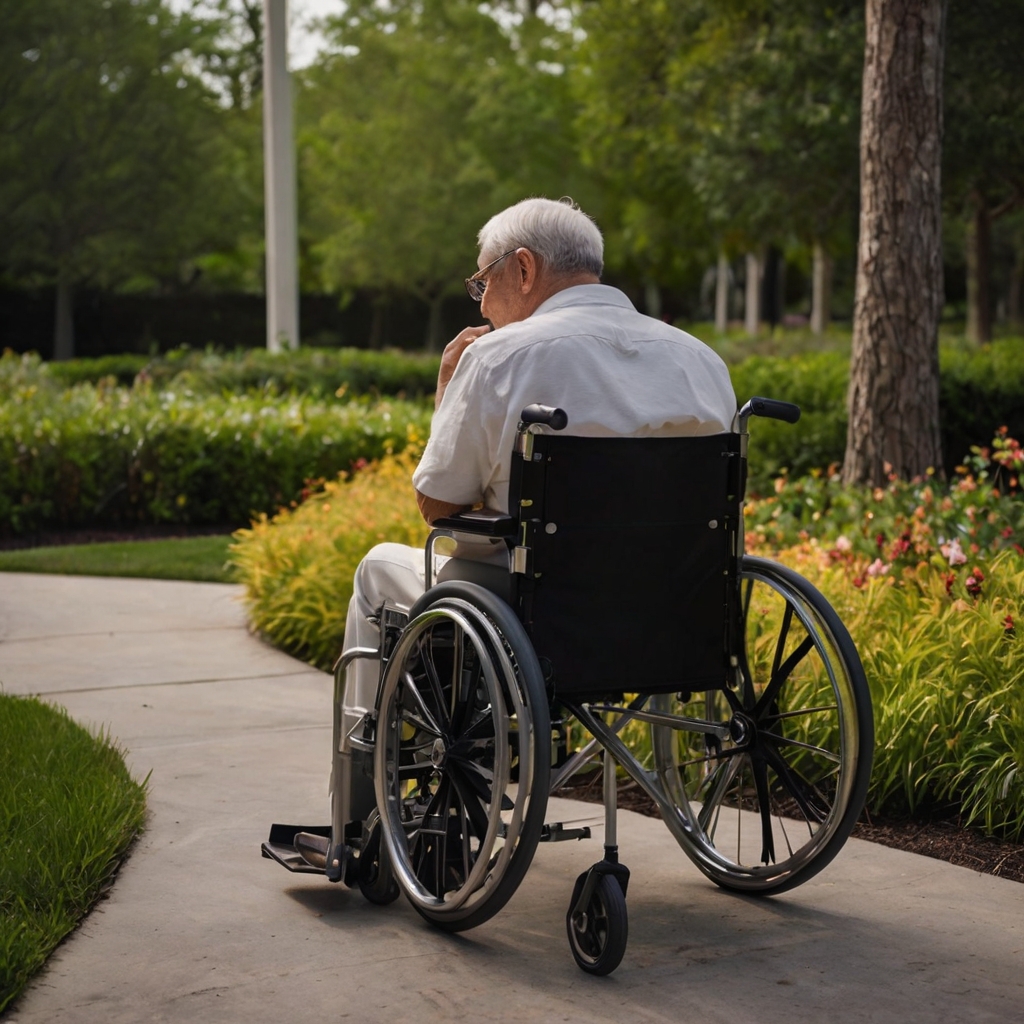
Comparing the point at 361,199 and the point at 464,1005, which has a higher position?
the point at 361,199

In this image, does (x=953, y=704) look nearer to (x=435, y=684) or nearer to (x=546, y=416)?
(x=435, y=684)

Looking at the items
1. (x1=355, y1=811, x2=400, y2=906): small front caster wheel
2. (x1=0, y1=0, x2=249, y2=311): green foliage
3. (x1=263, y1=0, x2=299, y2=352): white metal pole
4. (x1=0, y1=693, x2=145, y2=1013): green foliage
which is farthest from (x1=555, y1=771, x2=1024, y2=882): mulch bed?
(x1=0, y1=0, x2=249, y2=311): green foliage

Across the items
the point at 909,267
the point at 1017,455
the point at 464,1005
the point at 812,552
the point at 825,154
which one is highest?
the point at 825,154

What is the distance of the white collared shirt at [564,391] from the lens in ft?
10.1

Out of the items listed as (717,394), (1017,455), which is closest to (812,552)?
(1017,455)

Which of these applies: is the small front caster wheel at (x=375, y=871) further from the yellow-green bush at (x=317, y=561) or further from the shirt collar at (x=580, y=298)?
the yellow-green bush at (x=317, y=561)

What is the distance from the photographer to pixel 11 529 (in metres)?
9.55

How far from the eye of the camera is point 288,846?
354 centimetres

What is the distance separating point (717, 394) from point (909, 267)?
13.3 ft

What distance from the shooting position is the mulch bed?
3.74 m

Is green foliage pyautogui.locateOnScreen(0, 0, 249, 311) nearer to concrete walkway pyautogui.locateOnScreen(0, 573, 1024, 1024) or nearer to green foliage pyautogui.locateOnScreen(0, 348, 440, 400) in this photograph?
green foliage pyautogui.locateOnScreen(0, 348, 440, 400)

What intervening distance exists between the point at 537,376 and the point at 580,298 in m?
0.29

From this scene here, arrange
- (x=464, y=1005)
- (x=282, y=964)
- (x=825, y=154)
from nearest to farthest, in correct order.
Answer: (x=464, y=1005) < (x=282, y=964) < (x=825, y=154)

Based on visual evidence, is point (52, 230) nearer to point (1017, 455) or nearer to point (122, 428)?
point (122, 428)
